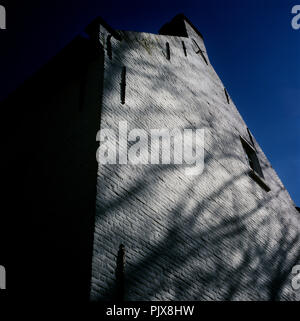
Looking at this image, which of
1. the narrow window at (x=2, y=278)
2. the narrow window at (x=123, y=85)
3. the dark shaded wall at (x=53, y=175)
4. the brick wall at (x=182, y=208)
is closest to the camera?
the dark shaded wall at (x=53, y=175)

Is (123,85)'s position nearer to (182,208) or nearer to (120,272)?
(182,208)

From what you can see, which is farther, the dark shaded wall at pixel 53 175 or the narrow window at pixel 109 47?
the narrow window at pixel 109 47

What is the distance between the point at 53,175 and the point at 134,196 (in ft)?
4.48

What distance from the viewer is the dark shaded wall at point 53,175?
3369mm

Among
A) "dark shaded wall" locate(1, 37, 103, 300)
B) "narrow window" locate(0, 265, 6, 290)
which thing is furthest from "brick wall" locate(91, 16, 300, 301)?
"narrow window" locate(0, 265, 6, 290)

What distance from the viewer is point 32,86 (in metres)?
6.27

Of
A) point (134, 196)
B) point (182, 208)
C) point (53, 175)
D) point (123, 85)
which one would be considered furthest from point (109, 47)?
point (182, 208)

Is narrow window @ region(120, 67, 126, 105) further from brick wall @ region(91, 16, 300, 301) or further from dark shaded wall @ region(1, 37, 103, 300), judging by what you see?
dark shaded wall @ region(1, 37, 103, 300)

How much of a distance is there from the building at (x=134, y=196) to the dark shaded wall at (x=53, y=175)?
2 centimetres

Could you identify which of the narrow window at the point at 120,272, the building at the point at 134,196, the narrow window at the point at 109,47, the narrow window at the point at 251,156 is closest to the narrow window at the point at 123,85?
the building at the point at 134,196

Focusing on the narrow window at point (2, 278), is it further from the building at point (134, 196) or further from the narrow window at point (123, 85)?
the narrow window at point (123, 85)

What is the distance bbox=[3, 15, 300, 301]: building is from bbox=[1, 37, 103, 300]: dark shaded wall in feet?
0.07
